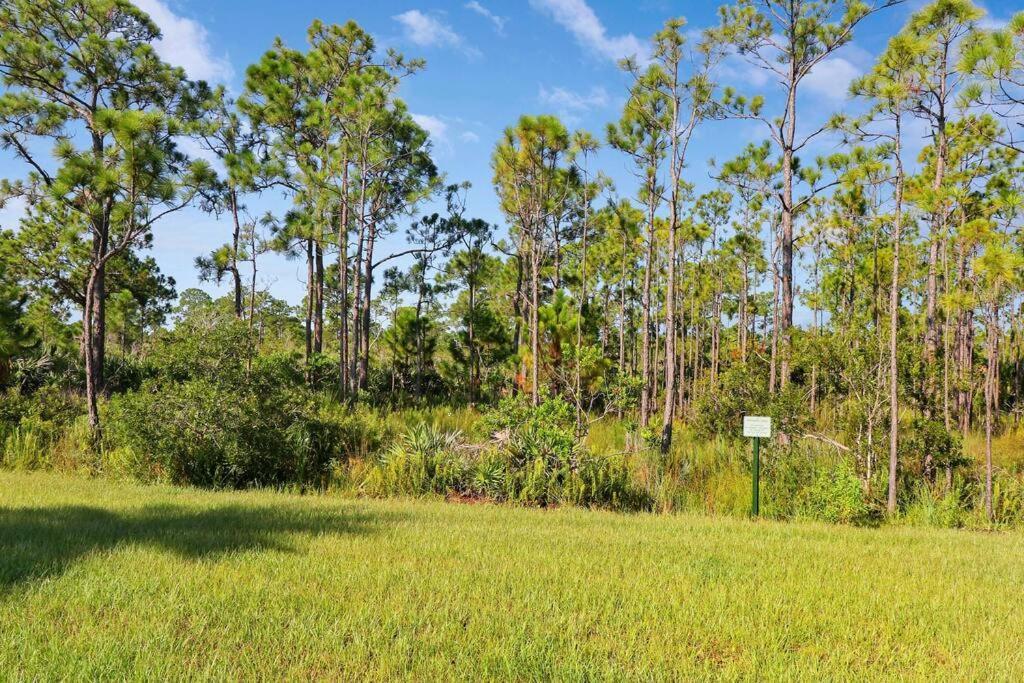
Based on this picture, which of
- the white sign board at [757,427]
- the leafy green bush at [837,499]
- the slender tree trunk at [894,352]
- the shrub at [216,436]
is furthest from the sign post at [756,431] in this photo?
the shrub at [216,436]

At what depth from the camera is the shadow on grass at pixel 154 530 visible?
476cm

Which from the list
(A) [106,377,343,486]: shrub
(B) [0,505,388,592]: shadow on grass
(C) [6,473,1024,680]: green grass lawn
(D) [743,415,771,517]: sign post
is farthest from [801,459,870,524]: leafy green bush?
(A) [106,377,343,486]: shrub

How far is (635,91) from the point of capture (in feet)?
44.9

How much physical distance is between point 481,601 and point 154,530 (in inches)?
139

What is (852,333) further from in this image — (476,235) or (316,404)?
(476,235)

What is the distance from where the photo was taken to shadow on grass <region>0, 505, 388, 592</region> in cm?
476

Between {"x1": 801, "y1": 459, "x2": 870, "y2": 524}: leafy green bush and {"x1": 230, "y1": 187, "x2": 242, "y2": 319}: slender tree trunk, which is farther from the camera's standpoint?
{"x1": 230, "y1": 187, "x2": 242, "y2": 319}: slender tree trunk

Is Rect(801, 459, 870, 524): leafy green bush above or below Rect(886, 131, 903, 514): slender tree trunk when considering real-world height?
below

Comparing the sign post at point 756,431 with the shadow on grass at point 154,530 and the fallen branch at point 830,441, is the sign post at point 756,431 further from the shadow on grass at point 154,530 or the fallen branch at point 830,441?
the shadow on grass at point 154,530

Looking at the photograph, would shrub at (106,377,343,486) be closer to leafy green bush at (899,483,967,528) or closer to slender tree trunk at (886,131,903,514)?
slender tree trunk at (886,131,903,514)

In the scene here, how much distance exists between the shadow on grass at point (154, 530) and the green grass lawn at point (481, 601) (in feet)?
0.10

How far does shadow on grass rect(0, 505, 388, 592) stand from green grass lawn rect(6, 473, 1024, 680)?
0.10 feet

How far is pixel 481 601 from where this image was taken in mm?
4137

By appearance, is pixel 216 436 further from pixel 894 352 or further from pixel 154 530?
pixel 894 352
